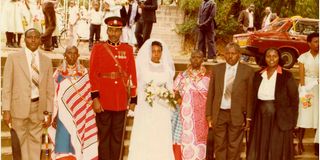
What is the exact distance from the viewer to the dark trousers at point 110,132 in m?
6.74


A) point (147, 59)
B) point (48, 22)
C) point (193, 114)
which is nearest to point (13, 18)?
point (48, 22)

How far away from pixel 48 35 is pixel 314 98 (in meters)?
6.77

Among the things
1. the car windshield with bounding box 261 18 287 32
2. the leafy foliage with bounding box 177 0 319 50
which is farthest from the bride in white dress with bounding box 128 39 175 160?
the leafy foliage with bounding box 177 0 319 50

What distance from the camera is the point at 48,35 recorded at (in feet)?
40.5

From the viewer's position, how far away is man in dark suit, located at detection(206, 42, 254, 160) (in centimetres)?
682

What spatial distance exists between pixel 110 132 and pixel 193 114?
1.20 metres

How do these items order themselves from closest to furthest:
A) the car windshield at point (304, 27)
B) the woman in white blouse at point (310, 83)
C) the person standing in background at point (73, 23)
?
the woman in white blouse at point (310, 83), the car windshield at point (304, 27), the person standing in background at point (73, 23)

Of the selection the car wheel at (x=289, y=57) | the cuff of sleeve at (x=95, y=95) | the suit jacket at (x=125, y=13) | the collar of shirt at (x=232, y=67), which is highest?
the suit jacket at (x=125, y=13)

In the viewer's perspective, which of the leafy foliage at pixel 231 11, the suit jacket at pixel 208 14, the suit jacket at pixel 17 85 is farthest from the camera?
the leafy foliage at pixel 231 11

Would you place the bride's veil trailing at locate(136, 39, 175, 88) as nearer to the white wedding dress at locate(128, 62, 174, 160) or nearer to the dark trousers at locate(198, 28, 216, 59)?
the white wedding dress at locate(128, 62, 174, 160)

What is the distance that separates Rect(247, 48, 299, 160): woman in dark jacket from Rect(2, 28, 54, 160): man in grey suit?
8.68 feet

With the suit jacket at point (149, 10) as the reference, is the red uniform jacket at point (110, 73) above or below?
below

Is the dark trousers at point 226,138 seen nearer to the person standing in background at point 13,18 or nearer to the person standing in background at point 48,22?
the person standing in background at point 48,22

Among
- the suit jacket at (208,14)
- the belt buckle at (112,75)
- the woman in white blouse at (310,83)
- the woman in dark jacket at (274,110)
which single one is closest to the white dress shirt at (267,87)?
the woman in dark jacket at (274,110)
